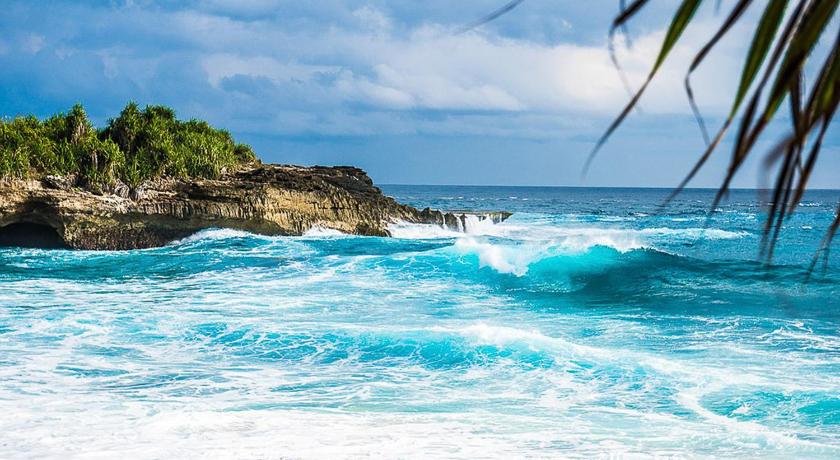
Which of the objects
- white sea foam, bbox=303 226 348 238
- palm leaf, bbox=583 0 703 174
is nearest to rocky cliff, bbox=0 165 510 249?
white sea foam, bbox=303 226 348 238

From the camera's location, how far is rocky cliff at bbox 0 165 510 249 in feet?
80.9

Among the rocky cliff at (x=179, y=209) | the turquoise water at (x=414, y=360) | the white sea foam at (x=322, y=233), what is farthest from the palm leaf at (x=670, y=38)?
the white sea foam at (x=322, y=233)

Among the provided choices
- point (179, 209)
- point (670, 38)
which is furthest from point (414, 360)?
point (179, 209)

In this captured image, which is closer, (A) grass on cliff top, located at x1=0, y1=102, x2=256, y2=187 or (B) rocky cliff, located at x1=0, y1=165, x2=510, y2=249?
(B) rocky cliff, located at x1=0, y1=165, x2=510, y2=249

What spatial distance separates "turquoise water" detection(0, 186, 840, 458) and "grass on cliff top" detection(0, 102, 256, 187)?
457cm

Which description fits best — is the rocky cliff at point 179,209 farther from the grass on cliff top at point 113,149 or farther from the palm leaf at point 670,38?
the palm leaf at point 670,38

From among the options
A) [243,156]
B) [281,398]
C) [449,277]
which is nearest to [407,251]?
[449,277]

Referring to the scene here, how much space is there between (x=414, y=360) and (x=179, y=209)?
17654 millimetres

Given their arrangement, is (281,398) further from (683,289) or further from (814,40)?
(683,289)

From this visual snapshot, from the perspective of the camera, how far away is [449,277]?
20359mm

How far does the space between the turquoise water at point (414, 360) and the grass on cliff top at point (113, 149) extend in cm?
457

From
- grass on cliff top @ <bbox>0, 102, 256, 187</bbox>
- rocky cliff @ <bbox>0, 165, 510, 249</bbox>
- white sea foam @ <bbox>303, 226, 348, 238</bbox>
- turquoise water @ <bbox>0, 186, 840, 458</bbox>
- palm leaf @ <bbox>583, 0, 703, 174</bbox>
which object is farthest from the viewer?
white sea foam @ <bbox>303, 226, 348, 238</bbox>

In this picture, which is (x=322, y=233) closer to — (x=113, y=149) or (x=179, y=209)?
(x=179, y=209)

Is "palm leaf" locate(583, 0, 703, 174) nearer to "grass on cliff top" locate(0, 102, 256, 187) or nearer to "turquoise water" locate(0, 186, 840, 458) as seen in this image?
"turquoise water" locate(0, 186, 840, 458)
